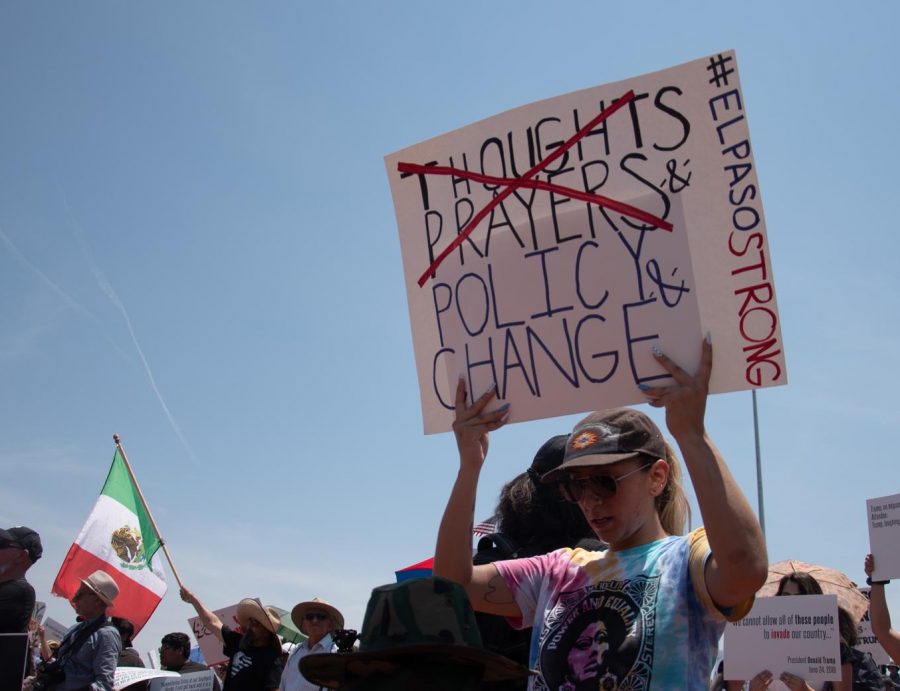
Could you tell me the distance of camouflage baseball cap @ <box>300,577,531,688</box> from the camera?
1.69 metres

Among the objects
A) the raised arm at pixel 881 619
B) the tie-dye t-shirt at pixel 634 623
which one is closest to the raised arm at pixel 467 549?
the tie-dye t-shirt at pixel 634 623

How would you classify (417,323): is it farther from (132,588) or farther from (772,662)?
(132,588)

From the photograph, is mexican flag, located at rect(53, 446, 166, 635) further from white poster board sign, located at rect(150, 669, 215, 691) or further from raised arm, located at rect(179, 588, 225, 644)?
white poster board sign, located at rect(150, 669, 215, 691)

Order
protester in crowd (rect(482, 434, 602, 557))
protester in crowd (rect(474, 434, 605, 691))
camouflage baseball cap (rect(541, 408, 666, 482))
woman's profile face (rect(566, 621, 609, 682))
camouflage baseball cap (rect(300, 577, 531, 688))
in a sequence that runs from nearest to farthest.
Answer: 1. camouflage baseball cap (rect(300, 577, 531, 688))
2. woman's profile face (rect(566, 621, 609, 682))
3. camouflage baseball cap (rect(541, 408, 666, 482))
4. protester in crowd (rect(474, 434, 605, 691))
5. protester in crowd (rect(482, 434, 602, 557))

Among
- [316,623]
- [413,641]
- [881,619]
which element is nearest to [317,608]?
[316,623]

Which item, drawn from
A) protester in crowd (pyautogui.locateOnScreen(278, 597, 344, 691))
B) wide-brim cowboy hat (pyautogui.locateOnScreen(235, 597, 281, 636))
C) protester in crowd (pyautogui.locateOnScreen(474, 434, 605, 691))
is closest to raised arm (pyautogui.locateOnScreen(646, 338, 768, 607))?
protester in crowd (pyautogui.locateOnScreen(474, 434, 605, 691))

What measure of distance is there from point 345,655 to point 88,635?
6.06 meters

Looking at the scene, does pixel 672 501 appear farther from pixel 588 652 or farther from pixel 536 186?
pixel 536 186

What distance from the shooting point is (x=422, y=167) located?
3527 mm

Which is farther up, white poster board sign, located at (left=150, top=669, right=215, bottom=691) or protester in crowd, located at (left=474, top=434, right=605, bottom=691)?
protester in crowd, located at (left=474, top=434, right=605, bottom=691)

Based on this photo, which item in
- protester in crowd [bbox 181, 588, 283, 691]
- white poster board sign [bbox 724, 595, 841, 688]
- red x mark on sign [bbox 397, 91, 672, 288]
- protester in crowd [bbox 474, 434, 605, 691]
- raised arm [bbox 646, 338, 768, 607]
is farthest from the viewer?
protester in crowd [bbox 181, 588, 283, 691]

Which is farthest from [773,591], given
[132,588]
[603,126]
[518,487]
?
[132,588]

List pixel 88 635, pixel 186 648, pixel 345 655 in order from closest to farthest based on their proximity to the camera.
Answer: pixel 345 655, pixel 88 635, pixel 186 648

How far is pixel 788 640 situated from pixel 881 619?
4.64 ft
